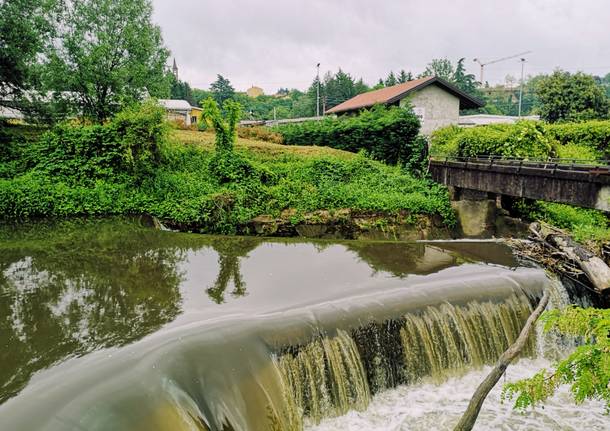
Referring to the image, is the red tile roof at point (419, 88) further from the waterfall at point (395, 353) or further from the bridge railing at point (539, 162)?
the waterfall at point (395, 353)

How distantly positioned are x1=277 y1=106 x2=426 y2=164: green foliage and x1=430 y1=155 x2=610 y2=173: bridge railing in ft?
9.57

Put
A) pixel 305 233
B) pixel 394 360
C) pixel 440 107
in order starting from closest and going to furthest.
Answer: pixel 394 360 → pixel 305 233 → pixel 440 107

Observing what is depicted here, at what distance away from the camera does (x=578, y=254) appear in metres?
10.4

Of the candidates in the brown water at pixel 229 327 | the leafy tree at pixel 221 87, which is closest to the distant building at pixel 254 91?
the leafy tree at pixel 221 87

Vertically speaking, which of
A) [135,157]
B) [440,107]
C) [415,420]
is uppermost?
[440,107]

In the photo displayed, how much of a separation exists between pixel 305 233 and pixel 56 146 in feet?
32.9

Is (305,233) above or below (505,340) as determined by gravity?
above

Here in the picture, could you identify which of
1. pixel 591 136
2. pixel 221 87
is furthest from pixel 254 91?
pixel 591 136

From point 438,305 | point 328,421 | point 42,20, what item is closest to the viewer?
point 328,421

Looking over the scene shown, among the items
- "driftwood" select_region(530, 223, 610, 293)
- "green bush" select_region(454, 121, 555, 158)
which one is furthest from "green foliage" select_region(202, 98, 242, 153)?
"driftwood" select_region(530, 223, 610, 293)

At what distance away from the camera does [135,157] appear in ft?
55.0

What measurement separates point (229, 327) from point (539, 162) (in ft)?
34.7

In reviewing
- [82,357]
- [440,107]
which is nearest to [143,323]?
[82,357]

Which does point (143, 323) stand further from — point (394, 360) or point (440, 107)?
point (440, 107)
